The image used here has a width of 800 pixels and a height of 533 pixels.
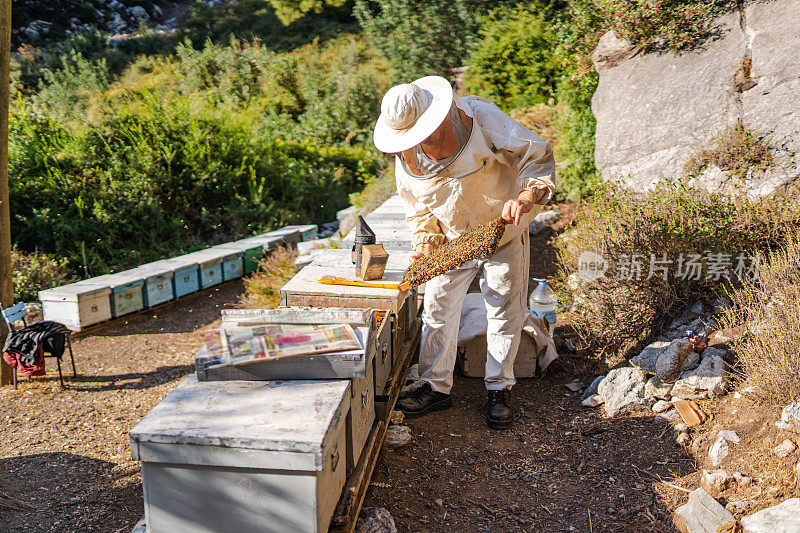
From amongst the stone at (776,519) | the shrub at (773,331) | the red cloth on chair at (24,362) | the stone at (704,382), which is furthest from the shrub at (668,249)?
the red cloth on chair at (24,362)

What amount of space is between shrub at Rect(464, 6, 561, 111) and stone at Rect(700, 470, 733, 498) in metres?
6.85

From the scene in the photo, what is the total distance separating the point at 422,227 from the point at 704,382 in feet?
6.20

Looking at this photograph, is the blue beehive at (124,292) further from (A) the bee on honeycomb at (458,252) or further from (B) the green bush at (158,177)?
(A) the bee on honeycomb at (458,252)

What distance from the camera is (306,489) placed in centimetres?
191

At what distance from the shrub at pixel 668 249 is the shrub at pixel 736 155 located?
0.64 m

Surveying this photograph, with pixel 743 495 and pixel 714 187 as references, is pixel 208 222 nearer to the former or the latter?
pixel 714 187

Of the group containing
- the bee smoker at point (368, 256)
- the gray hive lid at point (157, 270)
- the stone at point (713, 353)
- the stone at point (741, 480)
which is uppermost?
the bee smoker at point (368, 256)

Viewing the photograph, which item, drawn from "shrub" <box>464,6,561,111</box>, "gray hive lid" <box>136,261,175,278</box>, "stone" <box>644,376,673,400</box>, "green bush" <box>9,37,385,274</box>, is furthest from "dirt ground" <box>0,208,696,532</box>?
"shrub" <box>464,6,561,111</box>

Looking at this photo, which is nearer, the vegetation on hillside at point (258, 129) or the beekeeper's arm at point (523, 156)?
the beekeeper's arm at point (523, 156)

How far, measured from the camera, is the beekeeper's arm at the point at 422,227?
11.2ft

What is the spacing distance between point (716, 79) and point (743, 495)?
4.77 metres

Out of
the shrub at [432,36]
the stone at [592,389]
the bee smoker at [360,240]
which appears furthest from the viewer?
the shrub at [432,36]

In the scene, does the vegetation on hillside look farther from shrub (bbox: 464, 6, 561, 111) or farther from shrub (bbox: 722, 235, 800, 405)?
shrub (bbox: 722, 235, 800, 405)

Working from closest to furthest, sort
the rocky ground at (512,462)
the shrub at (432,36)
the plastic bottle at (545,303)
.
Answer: the rocky ground at (512,462), the plastic bottle at (545,303), the shrub at (432,36)
